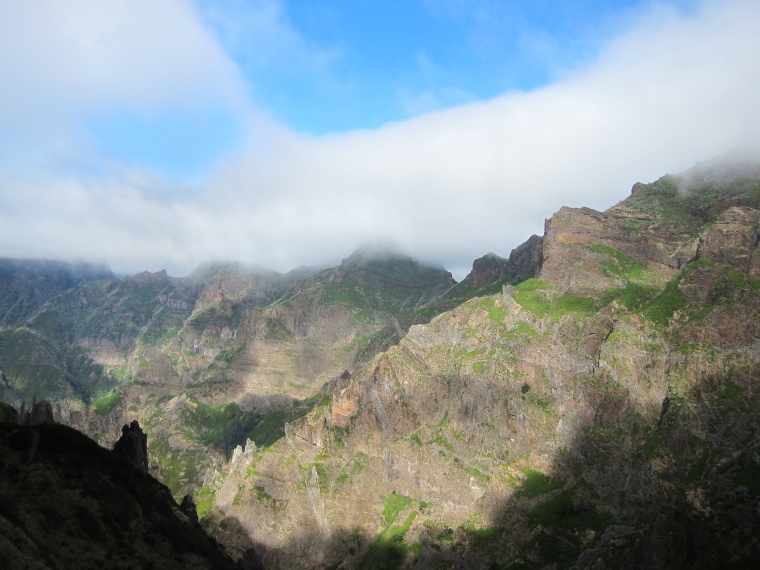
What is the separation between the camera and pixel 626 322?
154 metres

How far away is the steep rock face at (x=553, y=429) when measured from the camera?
122 metres

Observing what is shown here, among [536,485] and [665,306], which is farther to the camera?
[665,306]

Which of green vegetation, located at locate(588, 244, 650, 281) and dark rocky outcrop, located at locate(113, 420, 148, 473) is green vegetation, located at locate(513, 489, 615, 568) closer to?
green vegetation, located at locate(588, 244, 650, 281)

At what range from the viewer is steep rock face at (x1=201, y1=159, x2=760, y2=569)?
400 feet

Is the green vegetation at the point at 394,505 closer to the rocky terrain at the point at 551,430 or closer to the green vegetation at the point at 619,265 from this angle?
the rocky terrain at the point at 551,430

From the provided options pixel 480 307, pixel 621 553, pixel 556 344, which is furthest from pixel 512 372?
pixel 621 553

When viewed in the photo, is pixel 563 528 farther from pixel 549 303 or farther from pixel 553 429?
pixel 549 303

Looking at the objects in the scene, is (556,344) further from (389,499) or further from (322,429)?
(322,429)

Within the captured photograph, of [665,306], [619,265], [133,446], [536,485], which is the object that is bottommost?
[536,485]

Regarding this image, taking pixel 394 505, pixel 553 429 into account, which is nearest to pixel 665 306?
pixel 553 429

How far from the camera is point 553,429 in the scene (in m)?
152

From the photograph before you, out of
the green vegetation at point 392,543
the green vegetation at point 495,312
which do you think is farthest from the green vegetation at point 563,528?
the green vegetation at point 495,312

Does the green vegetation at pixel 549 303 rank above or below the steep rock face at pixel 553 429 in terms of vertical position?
above

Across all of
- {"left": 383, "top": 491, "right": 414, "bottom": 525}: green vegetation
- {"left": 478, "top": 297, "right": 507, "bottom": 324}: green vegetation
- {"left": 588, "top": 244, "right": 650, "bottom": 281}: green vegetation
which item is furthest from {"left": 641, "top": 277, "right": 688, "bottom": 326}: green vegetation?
{"left": 383, "top": 491, "right": 414, "bottom": 525}: green vegetation
